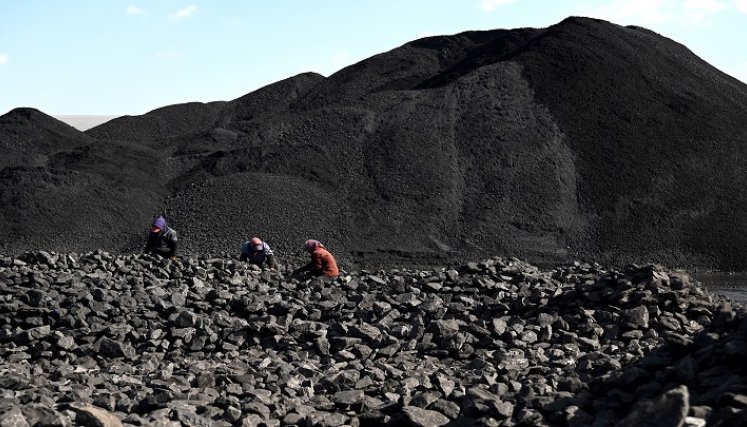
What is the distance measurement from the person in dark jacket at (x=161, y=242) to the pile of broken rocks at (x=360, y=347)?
57.0 inches

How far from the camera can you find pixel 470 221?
124ft

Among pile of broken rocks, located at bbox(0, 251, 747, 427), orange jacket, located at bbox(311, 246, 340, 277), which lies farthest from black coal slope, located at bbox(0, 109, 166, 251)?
orange jacket, located at bbox(311, 246, 340, 277)

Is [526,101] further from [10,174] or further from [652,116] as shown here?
[10,174]

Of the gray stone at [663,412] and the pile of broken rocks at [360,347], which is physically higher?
the gray stone at [663,412]

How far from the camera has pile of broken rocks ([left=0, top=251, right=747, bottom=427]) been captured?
26.0 feet

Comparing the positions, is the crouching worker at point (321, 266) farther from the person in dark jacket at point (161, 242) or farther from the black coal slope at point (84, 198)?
the black coal slope at point (84, 198)

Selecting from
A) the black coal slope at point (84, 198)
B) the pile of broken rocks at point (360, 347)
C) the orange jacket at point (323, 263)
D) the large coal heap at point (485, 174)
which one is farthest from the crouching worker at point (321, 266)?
the black coal slope at point (84, 198)

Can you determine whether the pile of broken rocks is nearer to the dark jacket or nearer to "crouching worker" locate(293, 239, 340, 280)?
"crouching worker" locate(293, 239, 340, 280)

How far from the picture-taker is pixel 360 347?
12125 millimetres

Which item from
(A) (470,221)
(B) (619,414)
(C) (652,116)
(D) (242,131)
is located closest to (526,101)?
(C) (652,116)

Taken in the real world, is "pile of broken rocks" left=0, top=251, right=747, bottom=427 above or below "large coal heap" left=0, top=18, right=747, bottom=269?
below

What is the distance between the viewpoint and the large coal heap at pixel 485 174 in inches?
1437

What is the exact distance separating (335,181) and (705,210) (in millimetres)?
16692

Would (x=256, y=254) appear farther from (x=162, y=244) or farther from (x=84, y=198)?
(x=84, y=198)
